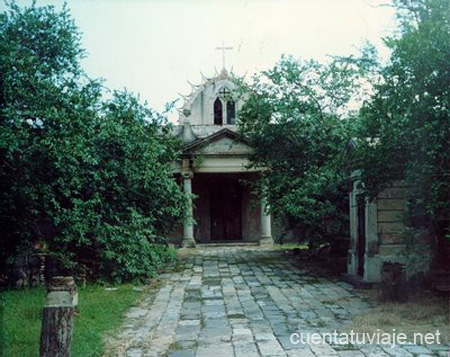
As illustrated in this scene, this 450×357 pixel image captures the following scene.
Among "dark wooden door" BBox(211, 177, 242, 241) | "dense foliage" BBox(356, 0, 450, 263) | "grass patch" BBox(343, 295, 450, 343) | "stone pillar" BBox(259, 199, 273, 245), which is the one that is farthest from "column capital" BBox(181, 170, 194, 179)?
"grass patch" BBox(343, 295, 450, 343)

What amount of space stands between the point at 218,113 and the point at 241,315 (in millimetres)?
19701

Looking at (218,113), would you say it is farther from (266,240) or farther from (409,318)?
(409,318)

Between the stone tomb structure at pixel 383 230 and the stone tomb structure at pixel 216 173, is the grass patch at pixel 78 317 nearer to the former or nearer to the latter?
the stone tomb structure at pixel 383 230

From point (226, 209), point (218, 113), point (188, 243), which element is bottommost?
point (188, 243)

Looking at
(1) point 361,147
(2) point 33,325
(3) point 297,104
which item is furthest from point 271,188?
(2) point 33,325

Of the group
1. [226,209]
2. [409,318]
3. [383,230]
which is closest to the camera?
[409,318]

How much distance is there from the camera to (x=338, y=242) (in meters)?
13.6

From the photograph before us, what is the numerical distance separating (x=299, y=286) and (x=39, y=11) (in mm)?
7745

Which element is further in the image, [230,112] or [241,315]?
[230,112]

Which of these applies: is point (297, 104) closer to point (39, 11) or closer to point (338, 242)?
point (338, 242)

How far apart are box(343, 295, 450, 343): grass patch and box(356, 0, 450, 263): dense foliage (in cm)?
116

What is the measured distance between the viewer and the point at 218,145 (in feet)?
70.2

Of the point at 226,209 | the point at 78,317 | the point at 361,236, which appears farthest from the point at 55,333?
the point at 226,209

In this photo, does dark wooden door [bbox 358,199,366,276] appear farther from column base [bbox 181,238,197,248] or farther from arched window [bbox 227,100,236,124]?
arched window [bbox 227,100,236,124]
